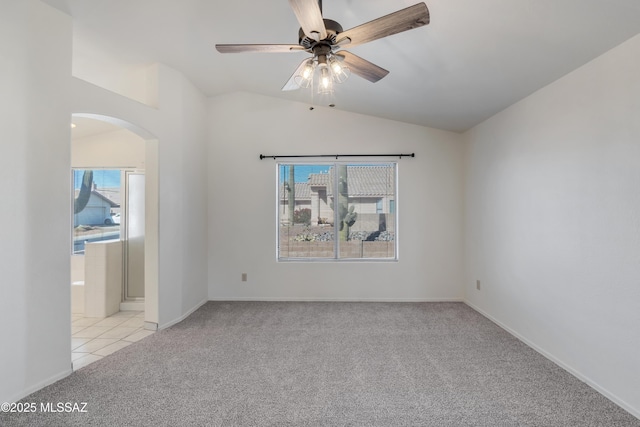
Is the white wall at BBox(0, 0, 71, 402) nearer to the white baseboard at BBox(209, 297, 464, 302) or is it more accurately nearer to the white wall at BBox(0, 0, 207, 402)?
the white wall at BBox(0, 0, 207, 402)

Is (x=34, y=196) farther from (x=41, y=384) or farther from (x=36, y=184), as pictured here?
(x=41, y=384)

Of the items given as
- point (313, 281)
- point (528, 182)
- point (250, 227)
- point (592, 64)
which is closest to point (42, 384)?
point (250, 227)

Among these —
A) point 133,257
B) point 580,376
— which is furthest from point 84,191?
point 580,376

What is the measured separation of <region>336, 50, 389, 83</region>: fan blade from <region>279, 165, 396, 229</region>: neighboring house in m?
2.25

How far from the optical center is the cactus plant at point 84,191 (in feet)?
14.2

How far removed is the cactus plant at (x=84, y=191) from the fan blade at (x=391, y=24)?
453 centimetres

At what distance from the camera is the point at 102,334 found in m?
3.11

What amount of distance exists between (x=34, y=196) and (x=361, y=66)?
2.57 meters

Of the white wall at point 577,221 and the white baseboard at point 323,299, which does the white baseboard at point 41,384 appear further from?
the white wall at point 577,221

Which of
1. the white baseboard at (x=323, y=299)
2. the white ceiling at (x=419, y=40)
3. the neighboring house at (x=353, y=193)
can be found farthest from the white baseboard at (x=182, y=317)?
the white ceiling at (x=419, y=40)

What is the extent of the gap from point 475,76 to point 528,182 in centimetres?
118

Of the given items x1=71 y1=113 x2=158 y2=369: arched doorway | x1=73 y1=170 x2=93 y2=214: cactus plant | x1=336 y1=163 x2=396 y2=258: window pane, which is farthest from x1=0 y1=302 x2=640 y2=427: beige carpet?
x1=73 y1=170 x2=93 y2=214: cactus plant

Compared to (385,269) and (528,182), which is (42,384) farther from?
(528,182)

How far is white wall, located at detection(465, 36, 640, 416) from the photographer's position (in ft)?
6.28
